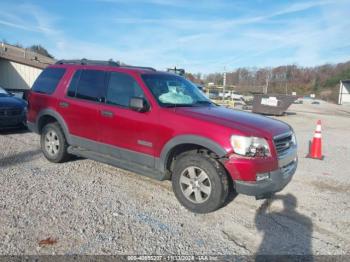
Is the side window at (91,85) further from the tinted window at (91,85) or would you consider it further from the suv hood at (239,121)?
the suv hood at (239,121)

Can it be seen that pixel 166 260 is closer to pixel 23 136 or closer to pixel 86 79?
pixel 86 79

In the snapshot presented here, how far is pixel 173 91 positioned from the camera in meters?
5.31

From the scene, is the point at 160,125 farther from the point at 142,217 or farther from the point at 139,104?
the point at 142,217

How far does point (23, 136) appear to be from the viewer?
898cm

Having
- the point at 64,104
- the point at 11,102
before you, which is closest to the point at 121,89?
the point at 64,104

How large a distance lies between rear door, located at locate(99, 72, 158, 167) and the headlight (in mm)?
1236

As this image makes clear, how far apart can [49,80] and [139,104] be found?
2.78 m

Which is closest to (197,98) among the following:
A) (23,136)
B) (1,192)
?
(1,192)

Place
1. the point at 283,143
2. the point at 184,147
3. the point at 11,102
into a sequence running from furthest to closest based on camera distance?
1. the point at 11,102
2. the point at 184,147
3. the point at 283,143

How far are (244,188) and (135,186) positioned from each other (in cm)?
195

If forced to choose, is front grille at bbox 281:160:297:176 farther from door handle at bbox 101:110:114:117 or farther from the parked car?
the parked car

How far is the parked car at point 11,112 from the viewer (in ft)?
29.2

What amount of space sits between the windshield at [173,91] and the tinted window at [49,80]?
2158 millimetres

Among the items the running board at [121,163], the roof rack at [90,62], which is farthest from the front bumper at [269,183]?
the roof rack at [90,62]
